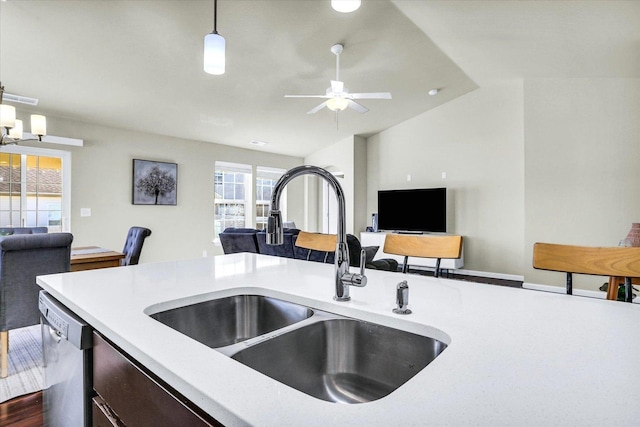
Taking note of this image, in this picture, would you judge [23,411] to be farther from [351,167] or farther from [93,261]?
[351,167]

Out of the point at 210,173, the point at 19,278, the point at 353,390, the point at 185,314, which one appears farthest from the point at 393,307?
the point at 210,173

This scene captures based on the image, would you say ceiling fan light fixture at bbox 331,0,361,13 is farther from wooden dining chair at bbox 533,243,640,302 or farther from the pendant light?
wooden dining chair at bbox 533,243,640,302

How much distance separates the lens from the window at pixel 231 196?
21.1ft

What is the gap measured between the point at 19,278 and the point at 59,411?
170 cm

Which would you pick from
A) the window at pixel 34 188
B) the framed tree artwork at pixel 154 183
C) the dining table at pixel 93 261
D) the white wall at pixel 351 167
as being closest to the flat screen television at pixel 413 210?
the white wall at pixel 351 167

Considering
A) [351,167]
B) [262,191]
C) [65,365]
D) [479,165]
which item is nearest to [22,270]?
[65,365]

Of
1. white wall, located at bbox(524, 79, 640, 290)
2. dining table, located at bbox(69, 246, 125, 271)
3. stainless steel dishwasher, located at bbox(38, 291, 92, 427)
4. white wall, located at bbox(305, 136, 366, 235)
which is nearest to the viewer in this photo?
stainless steel dishwasher, located at bbox(38, 291, 92, 427)

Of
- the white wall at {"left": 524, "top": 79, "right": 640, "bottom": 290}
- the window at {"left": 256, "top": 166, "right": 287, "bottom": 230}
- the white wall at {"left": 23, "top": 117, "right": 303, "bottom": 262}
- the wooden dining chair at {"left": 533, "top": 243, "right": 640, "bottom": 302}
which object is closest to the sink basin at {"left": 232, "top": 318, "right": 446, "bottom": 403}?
the wooden dining chair at {"left": 533, "top": 243, "right": 640, "bottom": 302}

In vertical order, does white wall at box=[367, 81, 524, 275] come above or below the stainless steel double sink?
above

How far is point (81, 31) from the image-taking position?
302 centimetres

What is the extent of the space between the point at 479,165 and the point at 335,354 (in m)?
5.52

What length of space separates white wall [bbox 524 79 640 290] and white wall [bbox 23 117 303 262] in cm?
504

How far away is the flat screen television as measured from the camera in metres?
5.78

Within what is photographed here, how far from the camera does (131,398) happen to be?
27.2 inches
